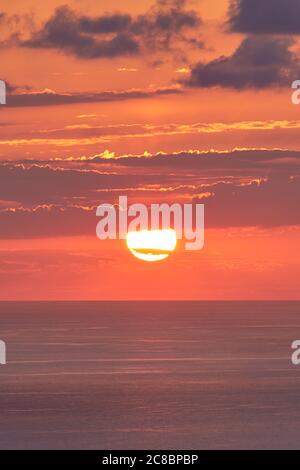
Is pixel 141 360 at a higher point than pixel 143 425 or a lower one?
higher

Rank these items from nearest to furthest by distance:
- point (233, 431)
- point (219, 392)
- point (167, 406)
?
point (233, 431) → point (167, 406) → point (219, 392)

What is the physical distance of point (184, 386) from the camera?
461ft

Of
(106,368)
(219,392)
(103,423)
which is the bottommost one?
(103,423)

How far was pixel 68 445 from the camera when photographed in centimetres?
9675

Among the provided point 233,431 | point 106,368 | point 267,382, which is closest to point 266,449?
point 233,431

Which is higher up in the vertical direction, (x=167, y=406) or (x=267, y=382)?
(x=267, y=382)
